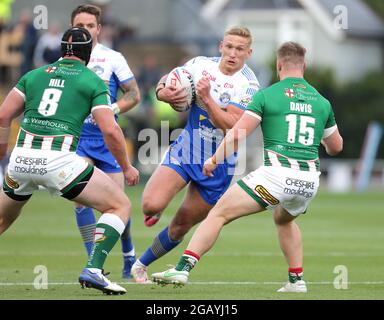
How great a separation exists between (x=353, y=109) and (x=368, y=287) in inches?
1310

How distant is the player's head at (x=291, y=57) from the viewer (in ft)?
32.4

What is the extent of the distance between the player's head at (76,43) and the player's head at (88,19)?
172 cm

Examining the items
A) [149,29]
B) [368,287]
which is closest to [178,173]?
[368,287]

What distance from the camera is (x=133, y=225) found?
18.9m

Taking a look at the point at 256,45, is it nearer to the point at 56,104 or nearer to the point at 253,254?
the point at 253,254

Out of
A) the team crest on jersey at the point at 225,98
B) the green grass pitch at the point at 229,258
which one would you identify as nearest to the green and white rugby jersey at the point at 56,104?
the green grass pitch at the point at 229,258

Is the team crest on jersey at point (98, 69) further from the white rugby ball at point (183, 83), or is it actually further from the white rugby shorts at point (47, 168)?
the white rugby shorts at point (47, 168)

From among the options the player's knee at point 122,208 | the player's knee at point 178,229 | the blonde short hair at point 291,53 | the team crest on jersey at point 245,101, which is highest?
the blonde short hair at point 291,53

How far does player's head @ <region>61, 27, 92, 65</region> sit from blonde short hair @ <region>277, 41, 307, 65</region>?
1750 millimetres

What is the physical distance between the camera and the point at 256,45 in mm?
52469

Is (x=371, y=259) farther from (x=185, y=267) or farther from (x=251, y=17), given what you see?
(x=251, y=17)

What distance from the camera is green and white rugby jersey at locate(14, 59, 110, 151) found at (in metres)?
9.44

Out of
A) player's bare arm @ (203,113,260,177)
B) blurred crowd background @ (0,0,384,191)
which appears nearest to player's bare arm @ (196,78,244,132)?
player's bare arm @ (203,113,260,177)

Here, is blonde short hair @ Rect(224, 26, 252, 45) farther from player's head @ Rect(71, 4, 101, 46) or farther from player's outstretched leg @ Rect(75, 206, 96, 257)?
player's outstretched leg @ Rect(75, 206, 96, 257)
